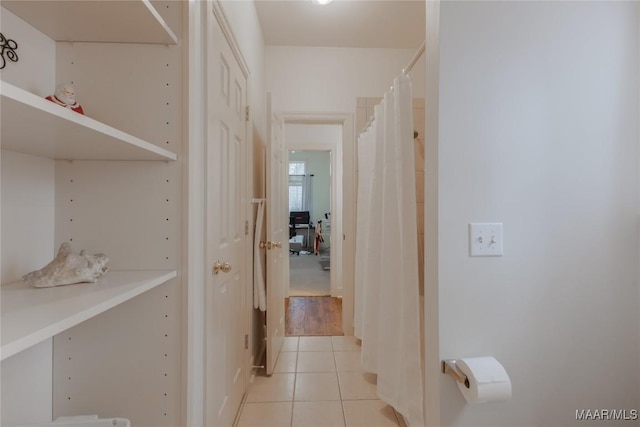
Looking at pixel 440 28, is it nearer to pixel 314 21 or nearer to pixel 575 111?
pixel 575 111

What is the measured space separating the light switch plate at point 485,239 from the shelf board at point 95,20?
113 centimetres

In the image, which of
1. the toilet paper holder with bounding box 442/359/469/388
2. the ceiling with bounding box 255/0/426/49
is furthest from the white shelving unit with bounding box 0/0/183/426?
the ceiling with bounding box 255/0/426/49

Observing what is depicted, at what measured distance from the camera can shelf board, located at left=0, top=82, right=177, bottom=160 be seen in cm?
46

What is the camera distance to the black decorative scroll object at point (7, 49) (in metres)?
0.63

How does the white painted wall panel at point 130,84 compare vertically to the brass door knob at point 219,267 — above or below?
above

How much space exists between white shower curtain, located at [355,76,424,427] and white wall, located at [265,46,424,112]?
3.79 feet

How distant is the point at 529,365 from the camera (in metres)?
0.98

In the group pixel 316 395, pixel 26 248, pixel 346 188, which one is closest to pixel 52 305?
pixel 26 248

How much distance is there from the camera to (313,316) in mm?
3123

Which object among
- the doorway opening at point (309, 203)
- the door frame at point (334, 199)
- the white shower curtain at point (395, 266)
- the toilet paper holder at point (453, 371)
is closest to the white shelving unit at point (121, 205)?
the toilet paper holder at point (453, 371)

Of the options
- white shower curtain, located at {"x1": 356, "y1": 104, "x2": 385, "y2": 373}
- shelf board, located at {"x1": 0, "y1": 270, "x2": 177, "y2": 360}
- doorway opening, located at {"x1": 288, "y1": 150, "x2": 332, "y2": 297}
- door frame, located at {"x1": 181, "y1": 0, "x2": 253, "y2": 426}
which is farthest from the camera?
doorway opening, located at {"x1": 288, "y1": 150, "x2": 332, "y2": 297}

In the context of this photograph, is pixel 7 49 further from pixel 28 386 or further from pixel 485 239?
pixel 485 239

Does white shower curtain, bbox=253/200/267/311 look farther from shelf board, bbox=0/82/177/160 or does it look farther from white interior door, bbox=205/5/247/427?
shelf board, bbox=0/82/177/160

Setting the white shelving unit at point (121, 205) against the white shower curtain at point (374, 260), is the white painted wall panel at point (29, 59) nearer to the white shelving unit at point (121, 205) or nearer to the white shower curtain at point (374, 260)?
the white shelving unit at point (121, 205)
